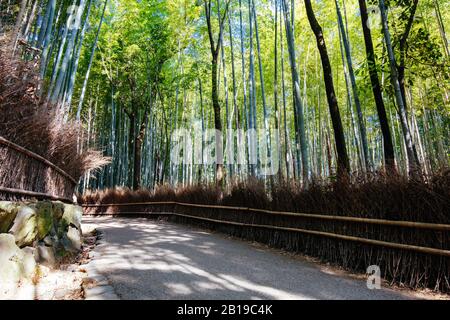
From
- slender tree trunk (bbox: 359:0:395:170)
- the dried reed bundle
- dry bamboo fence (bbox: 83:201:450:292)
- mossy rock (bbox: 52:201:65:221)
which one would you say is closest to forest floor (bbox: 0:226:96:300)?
mossy rock (bbox: 52:201:65:221)

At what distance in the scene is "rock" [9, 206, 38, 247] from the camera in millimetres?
2605

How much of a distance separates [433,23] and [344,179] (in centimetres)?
928

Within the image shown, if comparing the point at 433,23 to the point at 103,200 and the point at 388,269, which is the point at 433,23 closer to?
the point at 388,269

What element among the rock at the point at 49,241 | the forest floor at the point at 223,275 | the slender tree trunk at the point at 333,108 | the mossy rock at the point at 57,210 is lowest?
the forest floor at the point at 223,275

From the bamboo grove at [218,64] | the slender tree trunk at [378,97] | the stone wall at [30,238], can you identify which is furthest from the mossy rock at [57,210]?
the slender tree trunk at [378,97]

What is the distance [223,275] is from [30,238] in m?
1.81

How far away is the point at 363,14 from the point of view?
552cm

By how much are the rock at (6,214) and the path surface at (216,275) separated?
962mm

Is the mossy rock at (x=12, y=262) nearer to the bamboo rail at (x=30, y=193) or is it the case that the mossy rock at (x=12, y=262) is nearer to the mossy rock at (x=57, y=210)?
the bamboo rail at (x=30, y=193)

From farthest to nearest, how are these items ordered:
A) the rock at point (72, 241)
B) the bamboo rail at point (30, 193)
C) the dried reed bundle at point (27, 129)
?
the rock at point (72, 241)
the dried reed bundle at point (27, 129)
the bamboo rail at point (30, 193)

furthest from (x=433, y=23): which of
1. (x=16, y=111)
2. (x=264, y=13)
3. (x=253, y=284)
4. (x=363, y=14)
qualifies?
(x=16, y=111)

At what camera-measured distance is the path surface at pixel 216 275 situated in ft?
8.44

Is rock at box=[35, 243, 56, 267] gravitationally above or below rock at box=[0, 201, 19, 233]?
below

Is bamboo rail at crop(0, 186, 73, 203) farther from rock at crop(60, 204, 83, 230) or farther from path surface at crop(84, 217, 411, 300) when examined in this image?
path surface at crop(84, 217, 411, 300)
